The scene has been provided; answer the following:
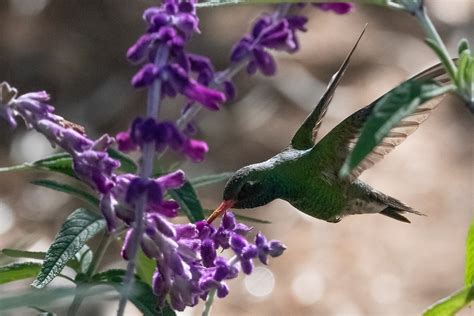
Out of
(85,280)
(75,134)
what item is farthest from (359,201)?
(75,134)

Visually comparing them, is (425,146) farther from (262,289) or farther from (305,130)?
(305,130)

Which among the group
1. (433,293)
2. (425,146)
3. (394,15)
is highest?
(394,15)

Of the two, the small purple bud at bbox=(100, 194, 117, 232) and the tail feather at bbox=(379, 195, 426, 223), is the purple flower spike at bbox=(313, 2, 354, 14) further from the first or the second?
the tail feather at bbox=(379, 195, 426, 223)

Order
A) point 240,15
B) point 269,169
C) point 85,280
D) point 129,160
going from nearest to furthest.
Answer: point 85,280
point 129,160
point 269,169
point 240,15

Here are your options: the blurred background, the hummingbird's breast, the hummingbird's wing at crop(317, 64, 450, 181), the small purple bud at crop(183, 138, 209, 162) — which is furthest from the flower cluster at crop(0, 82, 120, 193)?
the blurred background

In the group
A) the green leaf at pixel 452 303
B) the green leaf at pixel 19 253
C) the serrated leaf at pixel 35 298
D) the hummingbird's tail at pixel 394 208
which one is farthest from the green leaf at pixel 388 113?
the hummingbird's tail at pixel 394 208

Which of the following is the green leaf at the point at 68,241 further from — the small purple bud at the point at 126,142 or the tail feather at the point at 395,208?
the tail feather at the point at 395,208
